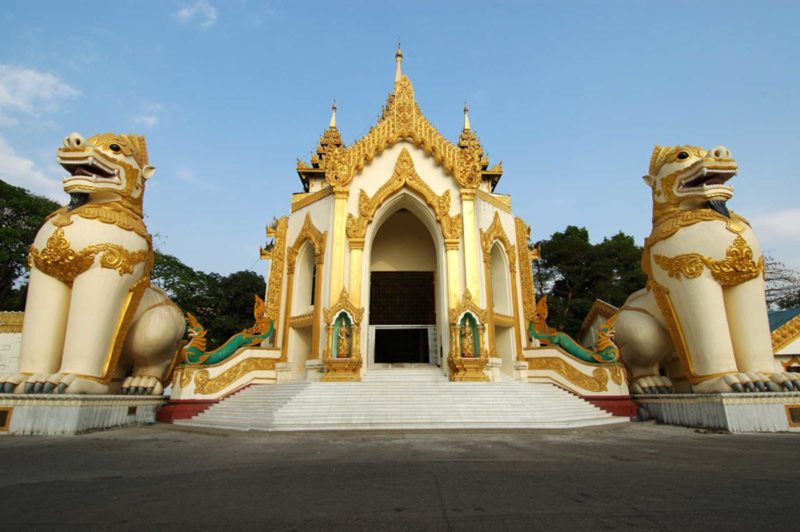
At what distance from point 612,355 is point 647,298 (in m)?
Result: 1.80

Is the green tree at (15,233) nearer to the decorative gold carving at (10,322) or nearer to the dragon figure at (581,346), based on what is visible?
the decorative gold carving at (10,322)

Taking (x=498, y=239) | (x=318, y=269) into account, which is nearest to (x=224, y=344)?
(x=318, y=269)

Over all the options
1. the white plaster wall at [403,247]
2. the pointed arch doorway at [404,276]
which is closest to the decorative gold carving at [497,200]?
the pointed arch doorway at [404,276]

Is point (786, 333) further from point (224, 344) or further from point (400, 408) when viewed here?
point (224, 344)

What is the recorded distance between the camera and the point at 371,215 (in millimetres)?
12062

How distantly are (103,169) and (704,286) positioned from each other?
12015 millimetres

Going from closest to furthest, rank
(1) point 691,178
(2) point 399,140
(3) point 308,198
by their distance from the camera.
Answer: (1) point 691,178 → (2) point 399,140 → (3) point 308,198

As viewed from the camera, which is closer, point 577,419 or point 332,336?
point 577,419

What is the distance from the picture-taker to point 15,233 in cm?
2217

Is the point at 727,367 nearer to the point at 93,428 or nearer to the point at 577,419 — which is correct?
the point at 577,419

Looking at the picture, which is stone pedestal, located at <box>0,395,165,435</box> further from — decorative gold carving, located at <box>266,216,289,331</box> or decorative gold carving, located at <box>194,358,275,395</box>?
decorative gold carving, located at <box>266,216,289,331</box>

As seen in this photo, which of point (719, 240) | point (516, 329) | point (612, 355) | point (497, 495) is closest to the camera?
point (497, 495)

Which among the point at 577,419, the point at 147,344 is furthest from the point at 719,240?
the point at 147,344

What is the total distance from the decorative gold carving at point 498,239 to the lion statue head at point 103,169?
8801mm
